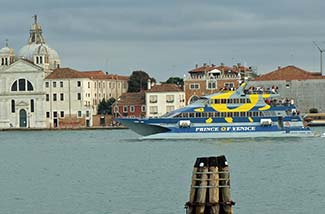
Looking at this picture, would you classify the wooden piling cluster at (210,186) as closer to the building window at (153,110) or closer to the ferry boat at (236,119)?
the ferry boat at (236,119)

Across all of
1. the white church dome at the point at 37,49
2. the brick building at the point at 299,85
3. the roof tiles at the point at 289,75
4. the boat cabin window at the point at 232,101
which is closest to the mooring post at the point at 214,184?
the boat cabin window at the point at 232,101

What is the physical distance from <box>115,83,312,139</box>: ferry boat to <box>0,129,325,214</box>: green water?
4456 mm

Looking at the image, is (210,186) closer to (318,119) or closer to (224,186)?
(224,186)

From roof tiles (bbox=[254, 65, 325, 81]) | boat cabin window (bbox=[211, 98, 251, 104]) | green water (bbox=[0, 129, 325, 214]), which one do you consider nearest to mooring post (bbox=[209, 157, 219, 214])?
green water (bbox=[0, 129, 325, 214])

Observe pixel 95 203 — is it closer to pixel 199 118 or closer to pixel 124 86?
pixel 199 118

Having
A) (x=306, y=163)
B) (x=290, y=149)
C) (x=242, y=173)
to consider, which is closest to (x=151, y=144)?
(x=290, y=149)

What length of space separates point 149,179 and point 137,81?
8775 cm

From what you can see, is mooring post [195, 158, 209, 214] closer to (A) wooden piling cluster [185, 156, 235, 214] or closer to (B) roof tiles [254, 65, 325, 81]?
(A) wooden piling cluster [185, 156, 235, 214]

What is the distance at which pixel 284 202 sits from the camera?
25.5 meters

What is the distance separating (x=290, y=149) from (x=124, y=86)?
7015cm

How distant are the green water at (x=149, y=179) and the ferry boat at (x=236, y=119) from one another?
4456mm

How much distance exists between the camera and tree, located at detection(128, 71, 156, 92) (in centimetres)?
11936

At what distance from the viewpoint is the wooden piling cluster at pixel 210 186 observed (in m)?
16.1

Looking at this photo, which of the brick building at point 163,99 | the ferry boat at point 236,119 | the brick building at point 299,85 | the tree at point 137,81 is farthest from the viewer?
the tree at point 137,81
